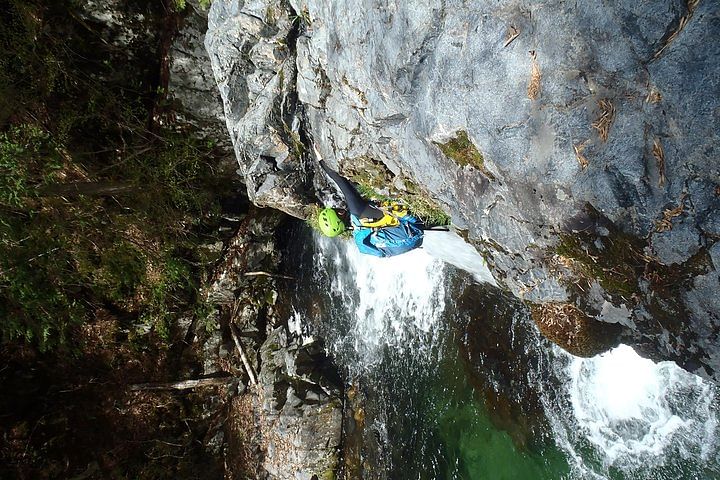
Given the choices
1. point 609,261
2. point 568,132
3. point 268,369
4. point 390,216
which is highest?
point 390,216

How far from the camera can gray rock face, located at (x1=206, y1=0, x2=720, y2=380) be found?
270 centimetres

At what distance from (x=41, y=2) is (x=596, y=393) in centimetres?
1002

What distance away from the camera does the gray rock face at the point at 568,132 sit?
270 cm

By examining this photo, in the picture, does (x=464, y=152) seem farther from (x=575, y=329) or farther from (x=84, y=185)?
(x=84, y=185)

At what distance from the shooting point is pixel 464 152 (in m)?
3.91

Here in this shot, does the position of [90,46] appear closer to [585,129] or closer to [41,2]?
[41,2]

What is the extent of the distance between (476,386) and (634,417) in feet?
7.96

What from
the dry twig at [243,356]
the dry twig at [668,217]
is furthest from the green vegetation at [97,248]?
the dry twig at [668,217]

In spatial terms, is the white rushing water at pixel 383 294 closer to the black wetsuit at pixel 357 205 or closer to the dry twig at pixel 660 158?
the black wetsuit at pixel 357 205

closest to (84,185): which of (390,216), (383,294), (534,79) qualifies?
(383,294)

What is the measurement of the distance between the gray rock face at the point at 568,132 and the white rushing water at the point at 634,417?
699 millimetres

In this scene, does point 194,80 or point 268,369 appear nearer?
point 194,80

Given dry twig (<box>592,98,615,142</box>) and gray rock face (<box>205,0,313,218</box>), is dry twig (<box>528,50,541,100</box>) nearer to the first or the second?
dry twig (<box>592,98,615,142</box>)

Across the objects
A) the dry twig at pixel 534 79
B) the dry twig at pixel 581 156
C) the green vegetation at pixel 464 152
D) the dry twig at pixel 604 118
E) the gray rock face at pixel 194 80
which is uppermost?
the gray rock face at pixel 194 80
